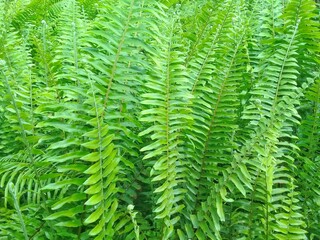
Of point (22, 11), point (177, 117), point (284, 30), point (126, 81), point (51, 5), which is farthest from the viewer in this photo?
point (51, 5)

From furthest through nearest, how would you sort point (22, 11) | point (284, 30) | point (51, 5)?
1. point (51, 5)
2. point (22, 11)
3. point (284, 30)

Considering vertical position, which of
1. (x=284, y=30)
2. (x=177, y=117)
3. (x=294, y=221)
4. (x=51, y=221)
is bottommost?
(x=51, y=221)

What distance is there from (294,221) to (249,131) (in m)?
0.33

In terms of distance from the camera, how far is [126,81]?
4.99 feet

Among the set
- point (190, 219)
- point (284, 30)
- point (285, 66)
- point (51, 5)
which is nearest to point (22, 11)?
point (51, 5)

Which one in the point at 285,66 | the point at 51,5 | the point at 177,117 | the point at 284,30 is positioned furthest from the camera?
the point at 51,5

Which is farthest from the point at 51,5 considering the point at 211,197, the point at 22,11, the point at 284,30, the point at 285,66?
the point at 211,197

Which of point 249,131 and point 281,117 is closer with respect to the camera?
point 281,117

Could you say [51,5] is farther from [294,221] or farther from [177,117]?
[294,221]

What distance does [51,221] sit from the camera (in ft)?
4.45

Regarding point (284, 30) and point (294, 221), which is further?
point (284, 30)

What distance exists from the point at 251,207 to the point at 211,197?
136mm

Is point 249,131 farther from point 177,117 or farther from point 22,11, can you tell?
point 22,11

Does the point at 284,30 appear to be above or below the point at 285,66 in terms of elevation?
above
